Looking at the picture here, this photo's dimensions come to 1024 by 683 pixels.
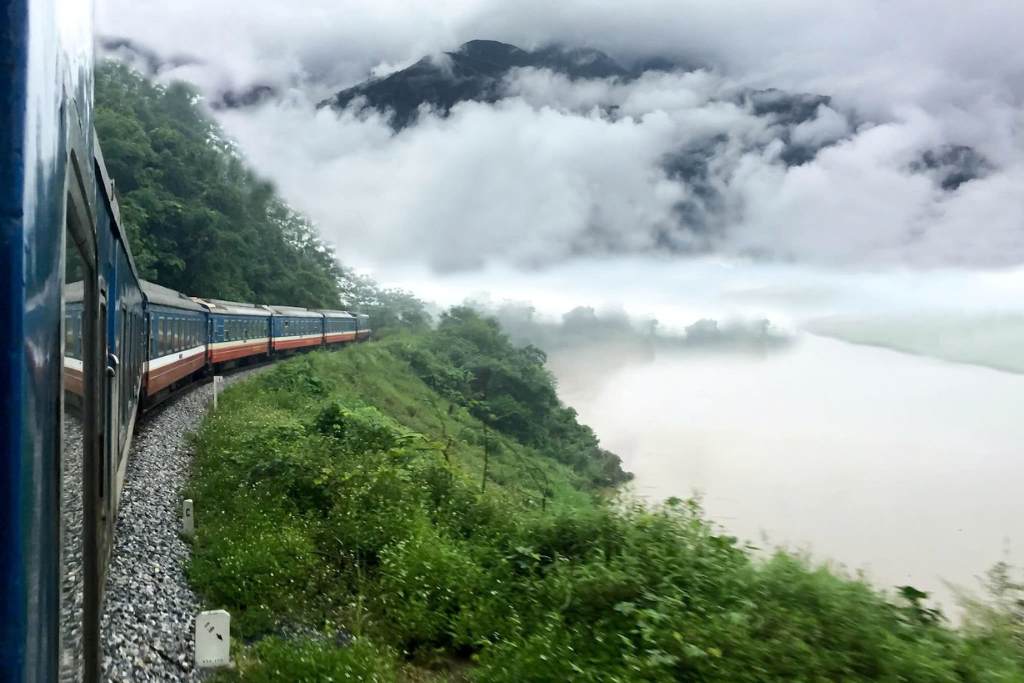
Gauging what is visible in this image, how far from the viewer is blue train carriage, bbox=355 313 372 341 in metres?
39.9

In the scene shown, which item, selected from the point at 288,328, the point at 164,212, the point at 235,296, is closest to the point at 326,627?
the point at 288,328

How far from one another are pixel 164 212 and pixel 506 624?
31263 millimetres

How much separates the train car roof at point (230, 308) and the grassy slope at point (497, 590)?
990 cm

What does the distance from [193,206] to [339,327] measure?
8124mm

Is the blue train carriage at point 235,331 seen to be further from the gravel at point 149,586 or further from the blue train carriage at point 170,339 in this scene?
the gravel at point 149,586

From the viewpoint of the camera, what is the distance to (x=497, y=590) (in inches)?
249

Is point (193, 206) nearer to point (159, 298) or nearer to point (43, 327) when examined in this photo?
point (159, 298)

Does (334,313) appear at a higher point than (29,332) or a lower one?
lower

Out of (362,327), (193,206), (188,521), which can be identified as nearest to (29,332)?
(188,521)

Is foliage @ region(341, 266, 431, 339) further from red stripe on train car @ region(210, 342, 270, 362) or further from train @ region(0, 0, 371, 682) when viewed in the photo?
train @ region(0, 0, 371, 682)

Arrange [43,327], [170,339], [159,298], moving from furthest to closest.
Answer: [170,339], [159,298], [43,327]

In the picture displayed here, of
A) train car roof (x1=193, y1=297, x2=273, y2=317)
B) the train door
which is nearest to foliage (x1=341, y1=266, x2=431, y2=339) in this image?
train car roof (x1=193, y1=297, x2=273, y2=317)

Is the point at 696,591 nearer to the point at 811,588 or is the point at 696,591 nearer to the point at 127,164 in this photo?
the point at 811,588

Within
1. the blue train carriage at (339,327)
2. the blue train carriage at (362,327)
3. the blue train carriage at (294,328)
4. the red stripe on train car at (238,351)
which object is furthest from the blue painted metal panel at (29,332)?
the blue train carriage at (362,327)
